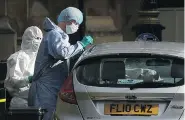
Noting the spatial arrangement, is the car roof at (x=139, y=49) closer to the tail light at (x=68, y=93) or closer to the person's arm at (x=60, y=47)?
the tail light at (x=68, y=93)

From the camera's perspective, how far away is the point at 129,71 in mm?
5520

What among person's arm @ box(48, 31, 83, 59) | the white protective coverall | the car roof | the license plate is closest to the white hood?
the white protective coverall

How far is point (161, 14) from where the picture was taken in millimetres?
14594

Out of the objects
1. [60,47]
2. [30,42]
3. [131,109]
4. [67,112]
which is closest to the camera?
[131,109]

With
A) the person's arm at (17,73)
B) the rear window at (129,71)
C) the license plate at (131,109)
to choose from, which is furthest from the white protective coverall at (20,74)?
the license plate at (131,109)

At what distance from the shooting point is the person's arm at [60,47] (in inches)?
251

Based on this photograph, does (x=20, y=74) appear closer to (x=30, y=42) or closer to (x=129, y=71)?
(x=30, y=42)

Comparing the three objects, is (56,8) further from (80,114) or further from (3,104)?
(80,114)

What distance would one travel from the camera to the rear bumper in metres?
5.36

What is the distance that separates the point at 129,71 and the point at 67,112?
0.75 m

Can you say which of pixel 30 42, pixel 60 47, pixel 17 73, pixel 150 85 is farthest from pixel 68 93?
pixel 30 42

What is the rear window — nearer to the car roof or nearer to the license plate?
the car roof

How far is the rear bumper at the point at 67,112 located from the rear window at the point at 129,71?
278 millimetres

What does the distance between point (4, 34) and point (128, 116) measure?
9.11 metres
